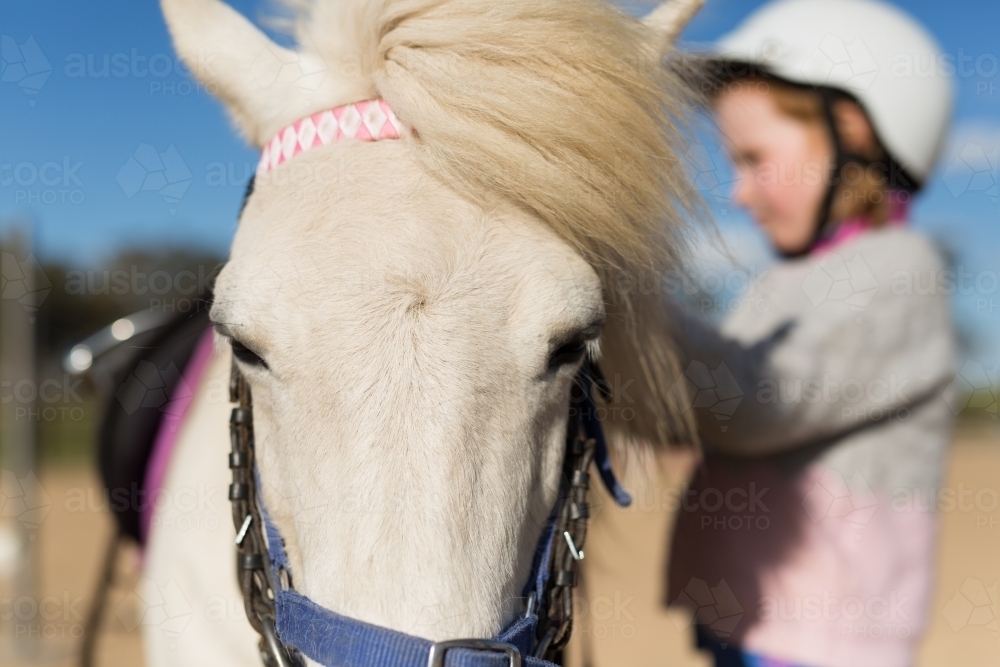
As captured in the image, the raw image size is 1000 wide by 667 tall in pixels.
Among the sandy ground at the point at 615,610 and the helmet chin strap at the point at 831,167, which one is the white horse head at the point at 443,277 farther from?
the sandy ground at the point at 615,610

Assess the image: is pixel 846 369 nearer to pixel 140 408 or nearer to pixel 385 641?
pixel 385 641

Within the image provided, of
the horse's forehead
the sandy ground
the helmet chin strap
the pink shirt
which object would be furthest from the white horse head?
the sandy ground

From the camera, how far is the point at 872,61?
225 centimetres

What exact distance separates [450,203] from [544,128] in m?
0.20

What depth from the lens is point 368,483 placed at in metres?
0.90

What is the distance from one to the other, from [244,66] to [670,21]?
2.80ft

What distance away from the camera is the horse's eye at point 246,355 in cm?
108

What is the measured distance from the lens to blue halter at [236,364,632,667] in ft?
2.80

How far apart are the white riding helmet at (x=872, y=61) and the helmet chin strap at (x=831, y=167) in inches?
2.4

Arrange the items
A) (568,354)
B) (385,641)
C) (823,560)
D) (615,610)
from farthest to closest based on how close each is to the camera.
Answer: (615,610) → (823,560) → (568,354) → (385,641)

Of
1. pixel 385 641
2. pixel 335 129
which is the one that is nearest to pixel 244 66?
pixel 335 129

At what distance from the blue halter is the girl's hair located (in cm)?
151

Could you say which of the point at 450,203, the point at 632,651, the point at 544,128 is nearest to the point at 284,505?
the point at 450,203

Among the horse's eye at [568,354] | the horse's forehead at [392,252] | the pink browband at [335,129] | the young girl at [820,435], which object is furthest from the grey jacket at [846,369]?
the pink browband at [335,129]
